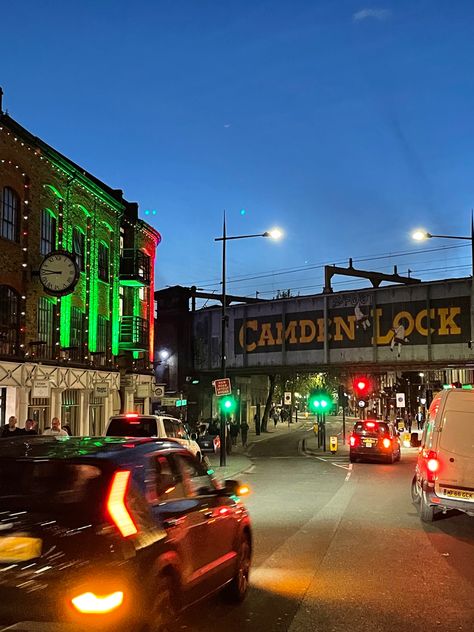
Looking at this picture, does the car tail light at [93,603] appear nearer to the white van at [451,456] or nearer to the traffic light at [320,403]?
the white van at [451,456]

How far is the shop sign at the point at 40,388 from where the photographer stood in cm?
2136

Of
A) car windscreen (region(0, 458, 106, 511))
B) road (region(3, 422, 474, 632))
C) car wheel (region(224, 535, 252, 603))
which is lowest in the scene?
road (region(3, 422, 474, 632))

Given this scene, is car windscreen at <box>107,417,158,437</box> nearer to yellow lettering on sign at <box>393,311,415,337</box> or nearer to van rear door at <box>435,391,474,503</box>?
van rear door at <box>435,391,474,503</box>

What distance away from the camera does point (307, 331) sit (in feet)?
119

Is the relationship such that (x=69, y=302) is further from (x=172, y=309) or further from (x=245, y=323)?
(x=172, y=309)

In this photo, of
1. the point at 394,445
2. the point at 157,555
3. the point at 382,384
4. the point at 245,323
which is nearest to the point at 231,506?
the point at 157,555

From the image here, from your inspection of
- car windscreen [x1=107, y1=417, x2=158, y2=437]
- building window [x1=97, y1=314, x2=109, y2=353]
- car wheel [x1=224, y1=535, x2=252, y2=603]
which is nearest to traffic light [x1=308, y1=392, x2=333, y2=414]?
building window [x1=97, y1=314, x2=109, y2=353]

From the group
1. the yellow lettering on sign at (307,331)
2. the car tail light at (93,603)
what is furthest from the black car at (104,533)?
the yellow lettering on sign at (307,331)

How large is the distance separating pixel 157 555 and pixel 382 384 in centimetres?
9285

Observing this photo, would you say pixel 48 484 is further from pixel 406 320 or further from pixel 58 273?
pixel 406 320

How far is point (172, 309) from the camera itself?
4531 cm

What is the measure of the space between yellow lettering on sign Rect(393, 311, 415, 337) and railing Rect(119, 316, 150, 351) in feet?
41.4

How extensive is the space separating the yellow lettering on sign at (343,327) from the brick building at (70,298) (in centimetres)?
997

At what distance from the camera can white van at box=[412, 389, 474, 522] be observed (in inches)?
433
